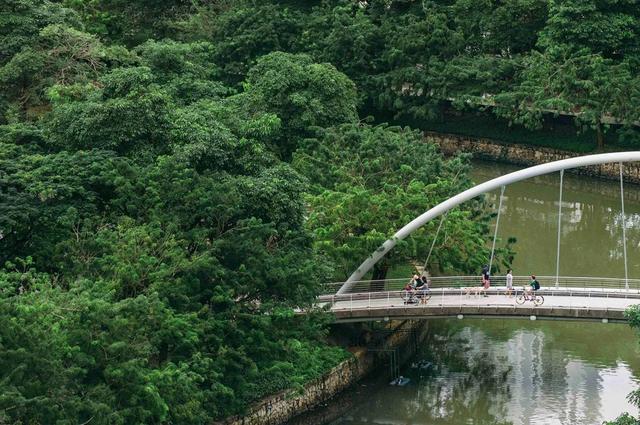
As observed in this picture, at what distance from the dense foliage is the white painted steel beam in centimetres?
48

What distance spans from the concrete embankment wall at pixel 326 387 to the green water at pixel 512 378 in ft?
1.80

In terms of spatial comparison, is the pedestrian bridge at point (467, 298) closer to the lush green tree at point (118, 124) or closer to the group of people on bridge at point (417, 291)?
the group of people on bridge at point (417, 291)

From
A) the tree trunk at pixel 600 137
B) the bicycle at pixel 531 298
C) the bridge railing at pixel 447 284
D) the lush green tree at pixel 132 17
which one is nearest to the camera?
the bicycle at pixel 531 298

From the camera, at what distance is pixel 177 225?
3494cm

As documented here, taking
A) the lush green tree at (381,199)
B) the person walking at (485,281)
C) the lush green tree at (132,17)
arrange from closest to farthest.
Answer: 1. the person walking at (485,281)
2. the lush green tree at (381,199)
3. the lush green tree at (132,17)

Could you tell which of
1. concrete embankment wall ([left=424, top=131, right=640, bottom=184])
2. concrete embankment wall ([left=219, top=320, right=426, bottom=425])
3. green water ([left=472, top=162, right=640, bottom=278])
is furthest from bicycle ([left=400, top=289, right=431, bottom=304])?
concrete embankment wall ([left=424, top=131, right=640, bottom=184])

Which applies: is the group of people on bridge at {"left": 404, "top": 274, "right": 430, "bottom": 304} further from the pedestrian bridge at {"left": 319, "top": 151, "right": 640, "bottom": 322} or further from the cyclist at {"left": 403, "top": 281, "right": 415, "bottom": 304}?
the pedestrian bridge at {"left": 319, "top": 151, "right": 640, "bottom": 322}

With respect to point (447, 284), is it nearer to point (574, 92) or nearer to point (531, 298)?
point (531, 298)

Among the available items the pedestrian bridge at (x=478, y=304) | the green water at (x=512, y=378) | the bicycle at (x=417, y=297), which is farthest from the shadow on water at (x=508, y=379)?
the bicycle at (x=417, y=297)

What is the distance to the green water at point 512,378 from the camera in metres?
37.1

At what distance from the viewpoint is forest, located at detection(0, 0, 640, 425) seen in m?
30.3

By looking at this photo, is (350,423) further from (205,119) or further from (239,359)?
(205,119)

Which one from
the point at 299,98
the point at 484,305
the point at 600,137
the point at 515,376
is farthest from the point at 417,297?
the point at 600,137

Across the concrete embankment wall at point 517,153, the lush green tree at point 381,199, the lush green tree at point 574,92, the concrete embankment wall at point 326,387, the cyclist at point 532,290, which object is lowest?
the concrete embankment wall at point 326,387
